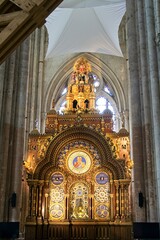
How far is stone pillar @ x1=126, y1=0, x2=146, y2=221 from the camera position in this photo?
522 inches

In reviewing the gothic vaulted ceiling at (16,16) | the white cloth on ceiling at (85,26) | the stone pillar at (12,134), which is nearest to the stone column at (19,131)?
the stone pillar at (12,134)

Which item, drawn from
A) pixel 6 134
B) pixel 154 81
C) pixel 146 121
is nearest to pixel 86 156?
pixel 6 134

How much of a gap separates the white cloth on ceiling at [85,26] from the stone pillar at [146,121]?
438 inches

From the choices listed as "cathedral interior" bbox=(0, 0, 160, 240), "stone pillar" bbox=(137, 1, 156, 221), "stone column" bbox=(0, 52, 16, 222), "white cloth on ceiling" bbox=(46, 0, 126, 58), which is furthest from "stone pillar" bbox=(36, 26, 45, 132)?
"stone pillar" bbox=(137, 1, 156, 221)

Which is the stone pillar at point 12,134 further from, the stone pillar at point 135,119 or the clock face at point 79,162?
the stone pillar at point 135,119

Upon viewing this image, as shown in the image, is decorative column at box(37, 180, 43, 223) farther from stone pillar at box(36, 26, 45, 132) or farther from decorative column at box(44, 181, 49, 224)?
A: stone pillar at box(36, 26, 45, 132)

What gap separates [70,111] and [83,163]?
4.33m

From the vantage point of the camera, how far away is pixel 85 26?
1085 inches

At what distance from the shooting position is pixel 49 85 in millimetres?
29641

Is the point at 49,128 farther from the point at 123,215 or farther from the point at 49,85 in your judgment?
the point at 49,85

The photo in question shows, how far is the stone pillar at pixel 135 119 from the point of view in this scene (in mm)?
13262

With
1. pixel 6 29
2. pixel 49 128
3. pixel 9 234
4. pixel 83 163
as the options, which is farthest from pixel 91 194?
pixel 6 29

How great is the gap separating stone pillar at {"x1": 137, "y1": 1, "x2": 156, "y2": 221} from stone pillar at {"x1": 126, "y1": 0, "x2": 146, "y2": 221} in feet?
0.81

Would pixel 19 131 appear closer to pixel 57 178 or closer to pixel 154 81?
pixel 57 178
